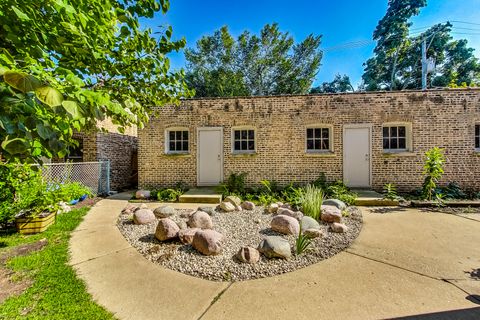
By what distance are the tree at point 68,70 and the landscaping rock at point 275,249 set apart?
92.5 inches

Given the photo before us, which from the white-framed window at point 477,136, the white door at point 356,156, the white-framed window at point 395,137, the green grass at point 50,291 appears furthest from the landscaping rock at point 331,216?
the white-framed window at point 477,136

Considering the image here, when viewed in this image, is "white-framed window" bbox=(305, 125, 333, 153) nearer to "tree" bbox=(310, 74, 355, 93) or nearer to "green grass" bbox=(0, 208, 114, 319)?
"green grass" bbox=(0, 208, 114, 319)

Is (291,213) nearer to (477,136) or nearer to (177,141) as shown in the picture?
(177,141)

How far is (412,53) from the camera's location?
19297 mm

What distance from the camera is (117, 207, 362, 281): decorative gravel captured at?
9.05ft

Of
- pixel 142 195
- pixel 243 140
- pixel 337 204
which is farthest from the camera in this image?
pixel 243 140

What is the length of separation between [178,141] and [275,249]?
19.7 feet

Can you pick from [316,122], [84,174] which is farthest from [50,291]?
[316,122]

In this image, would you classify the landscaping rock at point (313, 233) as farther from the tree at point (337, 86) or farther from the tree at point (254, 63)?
the tree at point (337, 86)

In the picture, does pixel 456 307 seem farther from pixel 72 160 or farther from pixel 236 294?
pixel 72 160

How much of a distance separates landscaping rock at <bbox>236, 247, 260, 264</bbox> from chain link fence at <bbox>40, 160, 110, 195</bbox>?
5.71 m

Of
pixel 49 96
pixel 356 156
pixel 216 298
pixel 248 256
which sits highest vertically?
pixel 49 96

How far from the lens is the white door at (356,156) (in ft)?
23.9

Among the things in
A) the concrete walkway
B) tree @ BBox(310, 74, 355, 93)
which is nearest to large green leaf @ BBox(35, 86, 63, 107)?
the concrete walkway
